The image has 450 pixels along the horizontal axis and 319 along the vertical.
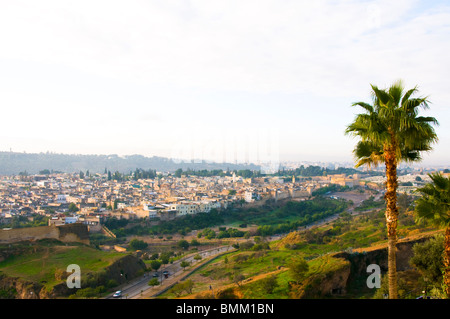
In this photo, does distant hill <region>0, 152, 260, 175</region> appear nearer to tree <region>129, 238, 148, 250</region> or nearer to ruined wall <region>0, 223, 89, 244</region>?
tree <region>129, 238, 148, 250</region>

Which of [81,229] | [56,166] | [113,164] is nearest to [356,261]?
[81,229]

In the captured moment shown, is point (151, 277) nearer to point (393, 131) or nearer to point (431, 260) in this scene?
point (431, 260)

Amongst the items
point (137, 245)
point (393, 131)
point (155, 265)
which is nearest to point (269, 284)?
point (393, 131)

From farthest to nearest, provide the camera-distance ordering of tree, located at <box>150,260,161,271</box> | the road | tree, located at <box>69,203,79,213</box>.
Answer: tree, located at <box>69,203,79,213</box>
tree, located at <box>150,260,161,271</box>
the road

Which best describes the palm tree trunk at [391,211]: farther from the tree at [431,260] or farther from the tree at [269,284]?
the tree at [269,284]

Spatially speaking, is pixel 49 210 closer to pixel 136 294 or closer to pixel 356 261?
pixel 136 294

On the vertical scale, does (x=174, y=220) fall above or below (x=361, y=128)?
below

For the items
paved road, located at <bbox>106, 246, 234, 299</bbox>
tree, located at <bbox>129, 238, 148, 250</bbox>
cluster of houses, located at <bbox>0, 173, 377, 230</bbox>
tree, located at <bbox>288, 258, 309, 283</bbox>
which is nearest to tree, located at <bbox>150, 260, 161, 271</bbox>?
paved road, located at <bbox>106, 246, 234, 299</bbox>
